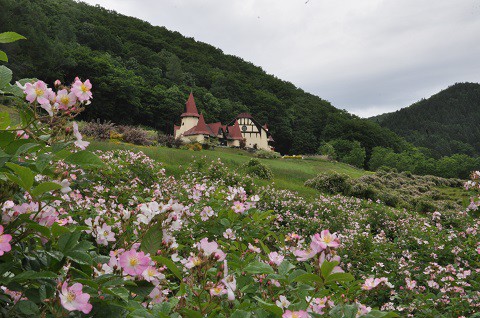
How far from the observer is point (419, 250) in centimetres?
662

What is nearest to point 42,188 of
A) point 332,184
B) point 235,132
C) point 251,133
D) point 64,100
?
point 64,100

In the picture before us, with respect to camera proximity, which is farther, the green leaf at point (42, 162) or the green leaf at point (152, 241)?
the green leaf at point (152, 241)

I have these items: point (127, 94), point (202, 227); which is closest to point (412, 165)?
point (127, 94)

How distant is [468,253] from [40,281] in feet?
20.9

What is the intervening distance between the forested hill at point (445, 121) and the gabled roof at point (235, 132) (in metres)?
46.1

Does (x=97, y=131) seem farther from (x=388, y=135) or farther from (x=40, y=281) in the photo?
(x=388, y=135)

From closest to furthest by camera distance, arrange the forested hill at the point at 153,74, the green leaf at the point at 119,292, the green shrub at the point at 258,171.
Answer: the green leaf at the point at 119,292 < the green shrub at the point at 258,171 < the forested hill at the point at 153,74

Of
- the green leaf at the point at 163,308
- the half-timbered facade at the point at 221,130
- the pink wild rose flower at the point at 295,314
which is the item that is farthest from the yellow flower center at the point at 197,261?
the half-timbered facade at the point at 221,130

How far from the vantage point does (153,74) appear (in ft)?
189

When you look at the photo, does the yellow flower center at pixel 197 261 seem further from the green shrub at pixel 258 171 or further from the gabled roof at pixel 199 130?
the gabled roof at pixel 199 130

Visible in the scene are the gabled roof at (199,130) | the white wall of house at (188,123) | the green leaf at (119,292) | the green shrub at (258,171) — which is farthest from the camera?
the white wall of house at (188,123)

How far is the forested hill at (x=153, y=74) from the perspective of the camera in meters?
36.1

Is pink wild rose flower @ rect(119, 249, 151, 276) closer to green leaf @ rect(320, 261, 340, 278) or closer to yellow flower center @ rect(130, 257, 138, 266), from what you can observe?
yellow flower center @ rect(130, 257, 138, 266)

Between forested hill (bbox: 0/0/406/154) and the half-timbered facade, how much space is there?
5.35m
